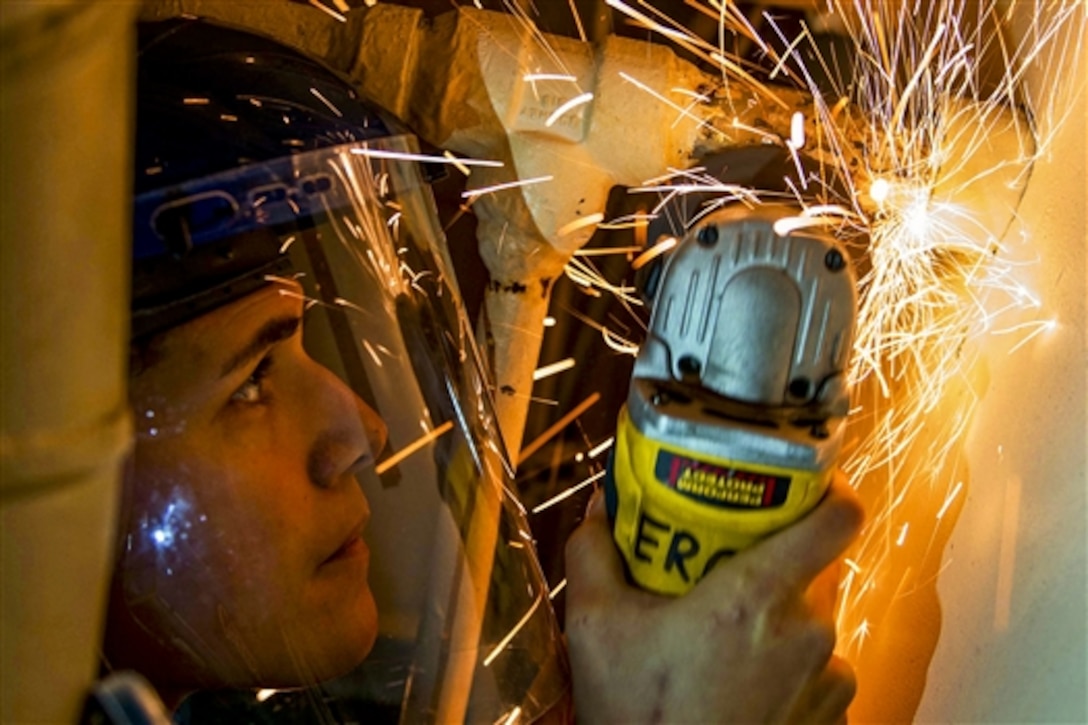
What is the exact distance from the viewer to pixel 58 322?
532 mm

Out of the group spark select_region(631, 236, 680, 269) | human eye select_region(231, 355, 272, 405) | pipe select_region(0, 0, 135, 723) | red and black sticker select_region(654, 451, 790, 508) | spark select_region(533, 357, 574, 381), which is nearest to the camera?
pipe select_region(0, 0, 135, 723)

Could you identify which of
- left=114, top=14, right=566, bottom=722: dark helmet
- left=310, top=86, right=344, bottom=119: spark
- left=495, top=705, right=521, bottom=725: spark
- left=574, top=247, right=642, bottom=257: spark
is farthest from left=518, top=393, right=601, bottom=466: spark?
left=310, top=86, right=344, bottom=119: spark

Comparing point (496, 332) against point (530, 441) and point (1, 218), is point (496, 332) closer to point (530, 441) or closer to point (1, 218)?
point (530, 441)

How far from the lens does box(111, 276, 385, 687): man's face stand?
3.15 feet

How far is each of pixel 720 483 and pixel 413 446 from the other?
0.52 meters

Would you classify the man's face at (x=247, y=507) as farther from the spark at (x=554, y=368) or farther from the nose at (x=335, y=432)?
the spark at (x=554, y=368)

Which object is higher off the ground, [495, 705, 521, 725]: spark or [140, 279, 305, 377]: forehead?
[140, 279, 305, 377]: forehead

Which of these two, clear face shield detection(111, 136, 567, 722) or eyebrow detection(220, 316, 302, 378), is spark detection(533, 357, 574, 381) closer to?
clear face shield detection(111, 136, 567, 722)

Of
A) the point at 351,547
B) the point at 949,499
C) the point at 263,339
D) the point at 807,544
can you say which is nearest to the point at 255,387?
the point at 263,339

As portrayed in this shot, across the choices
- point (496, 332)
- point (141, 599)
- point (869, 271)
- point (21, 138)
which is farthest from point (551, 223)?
point (21, 138)

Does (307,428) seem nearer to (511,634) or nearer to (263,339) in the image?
(263,339)

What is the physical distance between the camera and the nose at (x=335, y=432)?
1065mm

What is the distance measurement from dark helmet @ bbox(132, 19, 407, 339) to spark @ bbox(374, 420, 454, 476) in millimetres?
269

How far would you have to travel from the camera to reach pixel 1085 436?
928 mm
